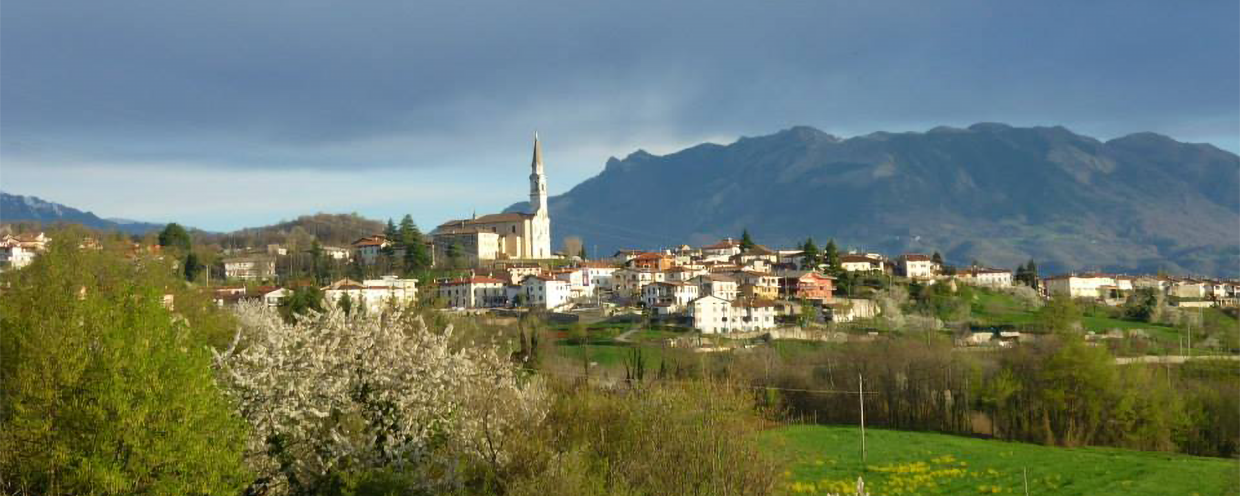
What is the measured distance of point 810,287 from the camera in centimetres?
9356

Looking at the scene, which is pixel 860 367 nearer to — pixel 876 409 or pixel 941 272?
pixel 876 409

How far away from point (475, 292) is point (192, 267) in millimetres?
25063

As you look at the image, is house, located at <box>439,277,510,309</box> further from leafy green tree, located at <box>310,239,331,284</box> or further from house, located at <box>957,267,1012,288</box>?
house, located at <box>957,267,1012,288</box>

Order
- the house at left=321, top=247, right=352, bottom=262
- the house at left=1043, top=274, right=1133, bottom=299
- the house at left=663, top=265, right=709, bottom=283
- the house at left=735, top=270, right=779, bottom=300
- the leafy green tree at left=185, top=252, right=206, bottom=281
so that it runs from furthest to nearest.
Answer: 1. the house at left=1043, top=274, right=1133, bottom=299
2. the house at left=321, top=247, right=352, bottom=262
3. the house at left=663, top=265, right=709, bottom=283
4. the house at left=735, top=270, right=779, bottom=300
5. the leafy green tree at left=185, top=252, right=206, bottom=281

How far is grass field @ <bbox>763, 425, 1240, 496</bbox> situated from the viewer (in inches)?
1215

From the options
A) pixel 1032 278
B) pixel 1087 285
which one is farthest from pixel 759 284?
pixel 1087 285

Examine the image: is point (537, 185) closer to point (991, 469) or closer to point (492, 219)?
point (492, 219)

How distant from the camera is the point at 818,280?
94625mm

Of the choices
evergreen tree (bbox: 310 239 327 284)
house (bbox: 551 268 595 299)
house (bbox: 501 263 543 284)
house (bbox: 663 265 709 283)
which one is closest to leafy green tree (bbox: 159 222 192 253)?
evergreen tree (bbox: 310 239 327 284)

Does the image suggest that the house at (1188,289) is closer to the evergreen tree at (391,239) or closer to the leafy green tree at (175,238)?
the evergreen tree at (391,239)

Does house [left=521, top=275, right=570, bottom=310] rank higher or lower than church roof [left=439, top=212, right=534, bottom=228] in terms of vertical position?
lower

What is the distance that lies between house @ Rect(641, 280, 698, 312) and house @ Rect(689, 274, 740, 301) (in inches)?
38.0

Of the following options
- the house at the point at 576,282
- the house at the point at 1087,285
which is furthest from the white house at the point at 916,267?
the house at the point at 576,282

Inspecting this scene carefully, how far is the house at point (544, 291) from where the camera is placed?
9238cm
